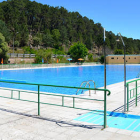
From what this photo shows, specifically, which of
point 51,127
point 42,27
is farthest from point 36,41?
point 51,127

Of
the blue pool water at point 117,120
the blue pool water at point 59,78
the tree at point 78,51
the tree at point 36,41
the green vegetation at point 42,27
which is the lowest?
the blue pool water at point 59,78

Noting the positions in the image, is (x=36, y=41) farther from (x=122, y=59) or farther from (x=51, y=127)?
(x=51, y=127)

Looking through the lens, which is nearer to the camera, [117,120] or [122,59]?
[117,120]

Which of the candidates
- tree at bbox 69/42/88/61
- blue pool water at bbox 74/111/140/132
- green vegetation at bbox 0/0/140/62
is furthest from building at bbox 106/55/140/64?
blue pool water at bbox 74/111/140/132

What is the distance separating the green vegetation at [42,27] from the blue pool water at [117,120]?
2461 inches

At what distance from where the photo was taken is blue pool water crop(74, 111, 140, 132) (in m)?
5.36

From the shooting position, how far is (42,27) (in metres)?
101

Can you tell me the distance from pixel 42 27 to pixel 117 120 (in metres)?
98.7

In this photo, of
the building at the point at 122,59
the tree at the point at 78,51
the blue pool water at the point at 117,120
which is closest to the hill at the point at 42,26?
the tree at the point at 78,51

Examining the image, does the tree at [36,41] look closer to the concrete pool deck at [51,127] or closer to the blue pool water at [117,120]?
the concrete pool deck at [51,127]

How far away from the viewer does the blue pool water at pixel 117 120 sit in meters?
5.36

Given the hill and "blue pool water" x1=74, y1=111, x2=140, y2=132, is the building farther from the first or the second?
"blue pool water" x1=74, y1=111, x2=140, y2=132

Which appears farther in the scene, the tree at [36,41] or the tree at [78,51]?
the tree at [36,41]

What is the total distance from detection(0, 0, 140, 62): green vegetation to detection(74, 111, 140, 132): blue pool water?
6251cm
